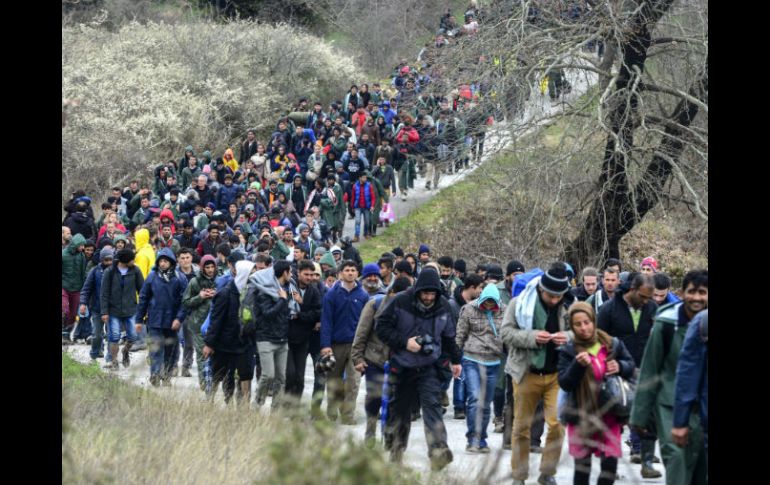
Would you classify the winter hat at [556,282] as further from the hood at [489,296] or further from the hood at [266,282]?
the hood at [266,282]

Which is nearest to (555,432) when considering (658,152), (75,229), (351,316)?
(351,316)

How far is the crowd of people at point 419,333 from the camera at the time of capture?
724 cm

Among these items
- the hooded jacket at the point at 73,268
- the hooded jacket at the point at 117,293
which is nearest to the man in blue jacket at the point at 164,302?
the hooded jacket at the point at 117,293

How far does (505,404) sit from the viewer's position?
11750mm

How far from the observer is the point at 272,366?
1145 centimetres

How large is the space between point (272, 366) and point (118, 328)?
4.34 metres

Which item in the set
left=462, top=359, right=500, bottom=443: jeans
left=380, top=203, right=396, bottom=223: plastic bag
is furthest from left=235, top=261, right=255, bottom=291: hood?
left=380, top=203, right=396, bottom=223: plastic bag

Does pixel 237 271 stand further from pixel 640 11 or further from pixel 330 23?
pixel 330 23

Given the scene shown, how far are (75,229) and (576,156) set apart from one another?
9.00 m

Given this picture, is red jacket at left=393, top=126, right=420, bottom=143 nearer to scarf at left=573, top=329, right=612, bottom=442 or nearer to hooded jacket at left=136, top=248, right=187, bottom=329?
hooded jacket at left=136, top=248, right=187, bottom=329

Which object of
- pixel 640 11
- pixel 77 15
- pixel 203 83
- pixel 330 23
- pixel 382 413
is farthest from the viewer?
pixel 330 23

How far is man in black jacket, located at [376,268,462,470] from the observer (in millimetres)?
9617

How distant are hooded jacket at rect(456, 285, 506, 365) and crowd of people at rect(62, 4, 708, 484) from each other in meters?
0.02

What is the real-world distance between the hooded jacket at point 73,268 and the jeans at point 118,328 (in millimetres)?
1966
